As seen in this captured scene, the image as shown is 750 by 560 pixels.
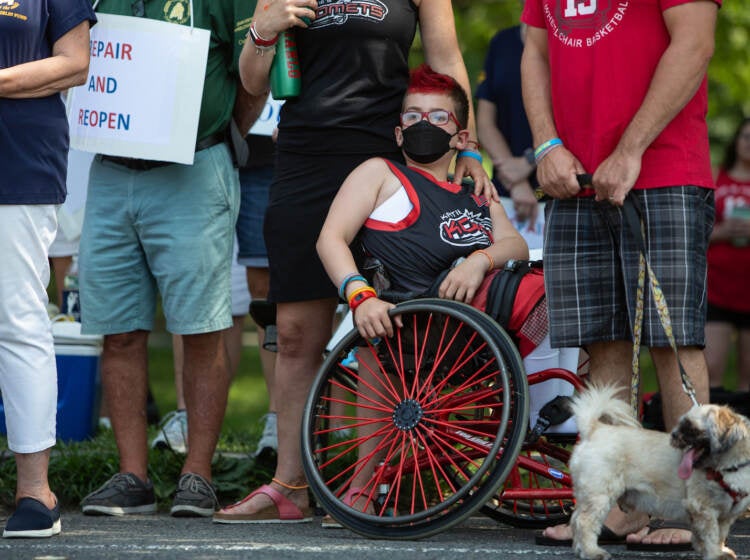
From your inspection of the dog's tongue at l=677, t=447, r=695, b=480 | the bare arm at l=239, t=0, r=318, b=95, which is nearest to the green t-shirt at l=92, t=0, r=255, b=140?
the bare arm at l=239, t=0, r=318, b=95

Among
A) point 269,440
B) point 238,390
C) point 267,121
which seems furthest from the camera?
point 238,390

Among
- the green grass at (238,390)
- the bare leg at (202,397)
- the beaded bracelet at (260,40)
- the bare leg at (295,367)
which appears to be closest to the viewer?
the beaded bracelet at (260,40)

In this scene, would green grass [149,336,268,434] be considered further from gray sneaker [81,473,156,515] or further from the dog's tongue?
the dog's tongue

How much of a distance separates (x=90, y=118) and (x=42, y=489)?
1.46 metres

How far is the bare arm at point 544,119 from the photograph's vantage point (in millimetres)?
4152

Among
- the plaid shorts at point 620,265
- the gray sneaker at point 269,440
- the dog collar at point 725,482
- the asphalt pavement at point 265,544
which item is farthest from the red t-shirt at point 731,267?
the dog collar at point 725,482

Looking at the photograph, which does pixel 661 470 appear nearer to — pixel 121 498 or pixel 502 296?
pixel 502 296

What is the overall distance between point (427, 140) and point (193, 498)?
1648 mm

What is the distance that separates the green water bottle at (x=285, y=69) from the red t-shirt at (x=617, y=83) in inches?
39.6

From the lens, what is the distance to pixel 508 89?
6699 mm

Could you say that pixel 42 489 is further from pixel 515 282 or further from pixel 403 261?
pixel 515 282

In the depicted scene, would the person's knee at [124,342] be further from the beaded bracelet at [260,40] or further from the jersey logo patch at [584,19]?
the jersey logo patch at [584,19]

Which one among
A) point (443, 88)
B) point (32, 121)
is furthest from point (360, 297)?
point (32, 121)

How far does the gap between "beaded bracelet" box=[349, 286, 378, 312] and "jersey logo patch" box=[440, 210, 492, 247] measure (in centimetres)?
35
